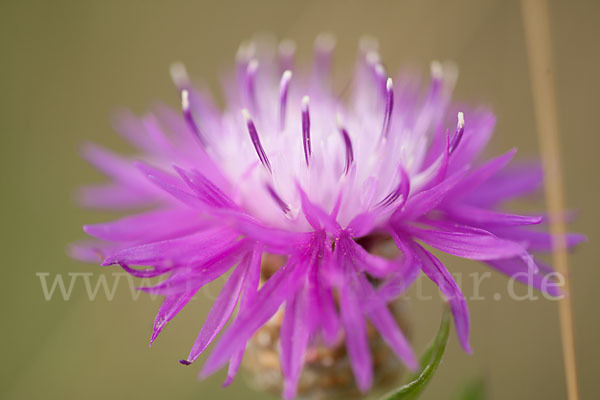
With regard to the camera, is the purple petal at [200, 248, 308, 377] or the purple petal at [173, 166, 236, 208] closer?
the purple petal at [200, 248, 308, 377]

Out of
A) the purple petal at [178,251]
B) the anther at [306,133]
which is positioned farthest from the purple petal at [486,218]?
the purple petal at [178,251]

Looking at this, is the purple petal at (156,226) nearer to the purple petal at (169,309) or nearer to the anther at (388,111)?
the purple petal at (169,309)

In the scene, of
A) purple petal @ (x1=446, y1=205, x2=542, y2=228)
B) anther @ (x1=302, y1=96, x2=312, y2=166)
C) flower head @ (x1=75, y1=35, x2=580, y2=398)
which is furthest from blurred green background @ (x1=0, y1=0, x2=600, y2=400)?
anther @ (x1=302, y1=96, x2=312, y2=166)

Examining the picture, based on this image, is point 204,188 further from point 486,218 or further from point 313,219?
point 486,218

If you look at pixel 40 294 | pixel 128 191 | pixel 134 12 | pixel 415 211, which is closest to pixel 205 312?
pixel 40 294

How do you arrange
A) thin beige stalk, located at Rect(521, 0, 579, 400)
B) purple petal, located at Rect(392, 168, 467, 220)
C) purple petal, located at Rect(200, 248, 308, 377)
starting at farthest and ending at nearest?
1. thin beige stalk, located at Rect(521, 0, 579, 400)
2. purple petal, located at Rect(392, 168, 467, 220)
3. purple petal, located at Rect(200, 248, 308, 377)

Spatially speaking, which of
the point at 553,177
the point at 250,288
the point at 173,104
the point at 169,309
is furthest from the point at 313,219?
the point at 173,104

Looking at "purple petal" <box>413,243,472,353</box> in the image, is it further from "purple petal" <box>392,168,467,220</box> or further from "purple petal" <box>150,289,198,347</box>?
"purple petal" <box>150,289,198,347</box>
